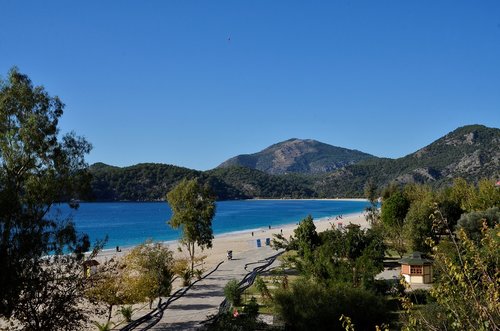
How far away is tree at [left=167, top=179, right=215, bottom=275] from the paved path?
101 inches

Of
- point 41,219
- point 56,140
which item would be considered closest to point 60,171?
point 56,140

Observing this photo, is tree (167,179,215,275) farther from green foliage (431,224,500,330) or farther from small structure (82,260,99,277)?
green foliage (431,224,500,330)

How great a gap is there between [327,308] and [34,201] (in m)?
9.14

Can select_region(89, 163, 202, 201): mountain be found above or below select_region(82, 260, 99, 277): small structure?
above

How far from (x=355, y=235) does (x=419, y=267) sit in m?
5.62

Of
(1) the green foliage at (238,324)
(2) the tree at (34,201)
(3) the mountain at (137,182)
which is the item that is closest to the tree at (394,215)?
(1) the green foliage at (238,324)

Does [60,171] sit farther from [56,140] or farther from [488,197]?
[488,197]

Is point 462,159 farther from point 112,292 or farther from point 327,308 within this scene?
point 112,292

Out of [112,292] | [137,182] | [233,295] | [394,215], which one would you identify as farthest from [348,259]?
[137,182]

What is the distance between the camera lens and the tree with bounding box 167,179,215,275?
2936cm

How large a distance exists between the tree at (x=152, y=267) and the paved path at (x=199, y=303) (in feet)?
3.15

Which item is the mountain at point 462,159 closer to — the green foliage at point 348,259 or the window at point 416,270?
the window at point 416,270

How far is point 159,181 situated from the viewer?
640 ft

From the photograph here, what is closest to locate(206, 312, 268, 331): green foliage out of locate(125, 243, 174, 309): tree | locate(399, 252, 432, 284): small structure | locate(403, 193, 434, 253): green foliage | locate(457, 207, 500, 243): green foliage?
locate(125, 243, 174, 309): tree
